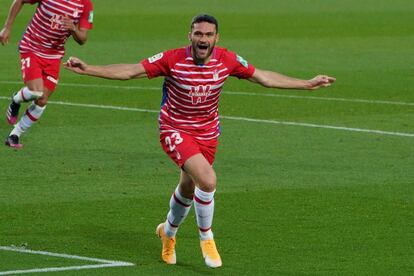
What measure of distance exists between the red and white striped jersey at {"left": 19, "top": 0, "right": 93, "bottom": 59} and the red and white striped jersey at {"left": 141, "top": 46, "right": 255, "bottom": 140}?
646cm

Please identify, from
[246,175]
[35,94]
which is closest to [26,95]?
[35,94]

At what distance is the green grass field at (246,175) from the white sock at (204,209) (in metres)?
0.31

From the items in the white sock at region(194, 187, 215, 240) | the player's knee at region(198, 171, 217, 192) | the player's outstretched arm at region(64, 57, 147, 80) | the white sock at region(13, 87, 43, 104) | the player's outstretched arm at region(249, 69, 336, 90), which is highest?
the player's outstretched arm at region(64, 57, 147, 80)

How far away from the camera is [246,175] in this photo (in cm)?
1759

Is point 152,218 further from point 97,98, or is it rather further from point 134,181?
point 97,98

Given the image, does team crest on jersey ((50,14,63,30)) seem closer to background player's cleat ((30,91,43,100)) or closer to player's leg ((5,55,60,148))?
player's leg ((5,55,60,148))

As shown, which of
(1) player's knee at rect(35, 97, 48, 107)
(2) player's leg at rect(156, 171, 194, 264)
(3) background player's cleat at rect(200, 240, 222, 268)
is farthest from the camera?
(1) player's knee at rect(35, 97, 48, 107)

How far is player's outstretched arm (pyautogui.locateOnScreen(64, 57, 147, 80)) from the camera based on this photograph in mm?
12188

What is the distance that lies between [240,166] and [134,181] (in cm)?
176

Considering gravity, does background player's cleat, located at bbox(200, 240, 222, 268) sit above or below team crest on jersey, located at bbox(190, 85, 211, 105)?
below

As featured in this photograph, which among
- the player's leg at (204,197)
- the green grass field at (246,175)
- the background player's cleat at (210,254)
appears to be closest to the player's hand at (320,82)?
the player's leg at (204,197)

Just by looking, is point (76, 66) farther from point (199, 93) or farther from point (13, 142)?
point (13, 142)

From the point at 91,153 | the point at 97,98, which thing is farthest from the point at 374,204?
the point at 97,98

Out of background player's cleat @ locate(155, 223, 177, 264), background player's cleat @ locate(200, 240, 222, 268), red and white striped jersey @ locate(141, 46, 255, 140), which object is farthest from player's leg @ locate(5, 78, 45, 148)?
background player's cleat @ locate(200, 240, 222, 268)
